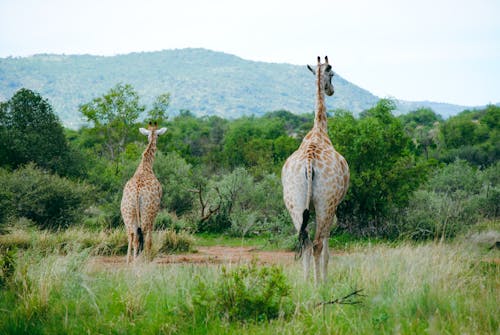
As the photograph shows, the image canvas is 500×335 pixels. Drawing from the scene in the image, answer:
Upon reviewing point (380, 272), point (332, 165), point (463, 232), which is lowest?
point (463, 232)

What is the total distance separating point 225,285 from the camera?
18.7 ft

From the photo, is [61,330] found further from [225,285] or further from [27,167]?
[27,167]

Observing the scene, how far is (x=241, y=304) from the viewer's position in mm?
5535

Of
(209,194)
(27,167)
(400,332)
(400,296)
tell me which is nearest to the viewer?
(400,332)

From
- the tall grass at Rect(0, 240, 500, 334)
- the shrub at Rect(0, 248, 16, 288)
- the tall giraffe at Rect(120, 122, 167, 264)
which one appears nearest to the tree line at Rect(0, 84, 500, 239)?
the tall grass at Rect(0, 240, 500, 334)

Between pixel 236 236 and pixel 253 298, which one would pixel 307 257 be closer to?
pixel 253 298

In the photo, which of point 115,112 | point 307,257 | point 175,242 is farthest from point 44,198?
point 115,112

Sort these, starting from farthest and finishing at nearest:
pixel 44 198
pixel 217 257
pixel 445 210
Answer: pixel 44 198, pixel 445 210, pixel 217 257

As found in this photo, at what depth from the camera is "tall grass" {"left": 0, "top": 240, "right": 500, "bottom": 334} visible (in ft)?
16.4

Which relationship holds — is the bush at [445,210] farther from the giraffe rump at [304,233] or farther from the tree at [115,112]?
the tree at [115,112]

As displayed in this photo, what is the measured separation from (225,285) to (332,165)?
224cm

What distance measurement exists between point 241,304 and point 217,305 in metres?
0.25

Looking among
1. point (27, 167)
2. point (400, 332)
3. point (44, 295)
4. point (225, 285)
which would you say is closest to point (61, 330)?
point (44, 295)

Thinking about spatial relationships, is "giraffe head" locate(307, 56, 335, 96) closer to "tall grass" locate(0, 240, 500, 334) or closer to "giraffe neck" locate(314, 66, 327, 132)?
"giraffe neck" locate(314, 66, 327, 132)
